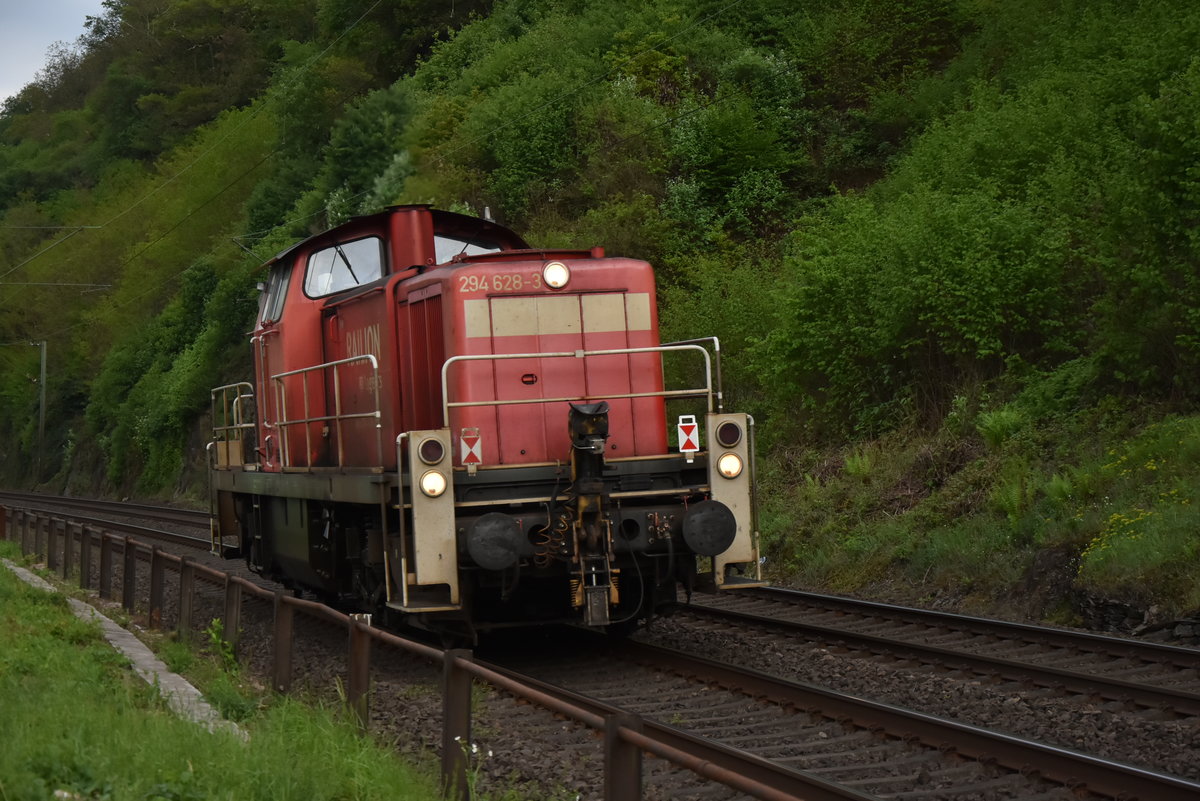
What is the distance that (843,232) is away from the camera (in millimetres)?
16781

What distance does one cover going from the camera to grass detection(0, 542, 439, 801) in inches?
196

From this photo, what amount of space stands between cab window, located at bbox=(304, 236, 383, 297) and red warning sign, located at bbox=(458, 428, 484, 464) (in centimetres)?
231

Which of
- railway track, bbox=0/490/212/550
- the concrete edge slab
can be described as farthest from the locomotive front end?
railway track, bbox=0/490/212/550

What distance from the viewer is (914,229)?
1509 cm

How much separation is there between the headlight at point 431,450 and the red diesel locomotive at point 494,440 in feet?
0.04

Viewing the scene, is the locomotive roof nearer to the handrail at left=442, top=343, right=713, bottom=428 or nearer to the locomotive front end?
the locomotive front end

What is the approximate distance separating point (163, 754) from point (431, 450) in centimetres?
351

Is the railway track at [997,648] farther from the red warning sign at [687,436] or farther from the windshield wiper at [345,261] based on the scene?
the windshield wiper at [345,261]

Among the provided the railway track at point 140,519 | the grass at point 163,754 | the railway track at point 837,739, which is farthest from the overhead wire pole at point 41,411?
the grass at point 163,754

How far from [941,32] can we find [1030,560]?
Result: 732 inches

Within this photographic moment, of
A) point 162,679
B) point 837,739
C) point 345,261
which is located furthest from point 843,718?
point 345,261

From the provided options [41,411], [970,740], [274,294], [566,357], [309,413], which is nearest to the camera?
[970,740]

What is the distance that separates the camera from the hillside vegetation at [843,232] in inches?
476

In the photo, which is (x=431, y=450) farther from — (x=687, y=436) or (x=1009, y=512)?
(x=1009, y=512)
